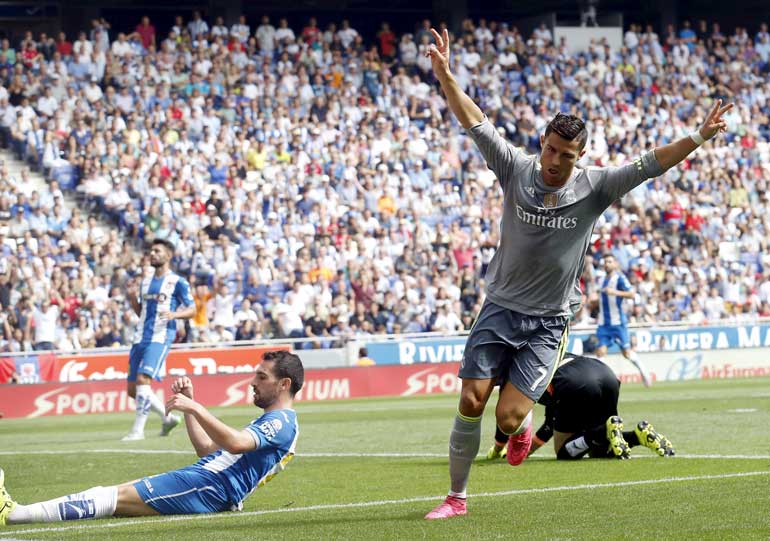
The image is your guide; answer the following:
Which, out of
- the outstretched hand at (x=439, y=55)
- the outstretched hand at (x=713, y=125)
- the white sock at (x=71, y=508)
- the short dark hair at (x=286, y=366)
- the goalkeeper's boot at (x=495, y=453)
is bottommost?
the goalkeeper's boot at (x=495, y=453)

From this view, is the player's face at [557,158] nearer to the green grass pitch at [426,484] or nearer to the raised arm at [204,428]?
the green grass pitch at [426,484]

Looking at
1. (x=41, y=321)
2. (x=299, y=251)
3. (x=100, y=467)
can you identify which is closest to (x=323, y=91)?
(x=299, y=251)

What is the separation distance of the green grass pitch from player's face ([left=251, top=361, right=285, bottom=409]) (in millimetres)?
762

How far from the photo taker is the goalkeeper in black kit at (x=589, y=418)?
12395 mm

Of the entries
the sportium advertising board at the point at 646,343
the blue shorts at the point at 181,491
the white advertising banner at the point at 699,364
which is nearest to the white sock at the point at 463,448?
the blue shorts at the point at 181,491

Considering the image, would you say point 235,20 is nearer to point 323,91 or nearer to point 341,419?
point 323,91

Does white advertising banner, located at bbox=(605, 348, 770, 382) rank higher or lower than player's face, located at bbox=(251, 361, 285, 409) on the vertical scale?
lower

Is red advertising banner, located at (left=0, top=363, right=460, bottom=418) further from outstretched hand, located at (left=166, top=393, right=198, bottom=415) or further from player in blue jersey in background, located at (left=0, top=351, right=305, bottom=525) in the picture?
outstretched hand, located at (left=166, top=393, right=198, bottom=415)

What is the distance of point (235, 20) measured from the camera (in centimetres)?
3781

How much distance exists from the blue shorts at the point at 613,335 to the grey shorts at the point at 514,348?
50.2 feet

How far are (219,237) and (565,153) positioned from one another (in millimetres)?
20897

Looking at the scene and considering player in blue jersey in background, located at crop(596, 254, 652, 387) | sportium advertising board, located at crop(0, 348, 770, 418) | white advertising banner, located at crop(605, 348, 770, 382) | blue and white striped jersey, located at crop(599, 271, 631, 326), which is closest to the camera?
player in blue jersey in background, located at crop(596, 254, 652, 387)

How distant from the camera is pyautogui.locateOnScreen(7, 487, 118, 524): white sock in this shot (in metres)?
8.72

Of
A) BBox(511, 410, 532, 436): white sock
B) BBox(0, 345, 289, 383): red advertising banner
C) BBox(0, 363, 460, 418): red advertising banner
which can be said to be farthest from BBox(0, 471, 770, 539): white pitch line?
BBox(0, 345, 289, 383): red advertising banner
